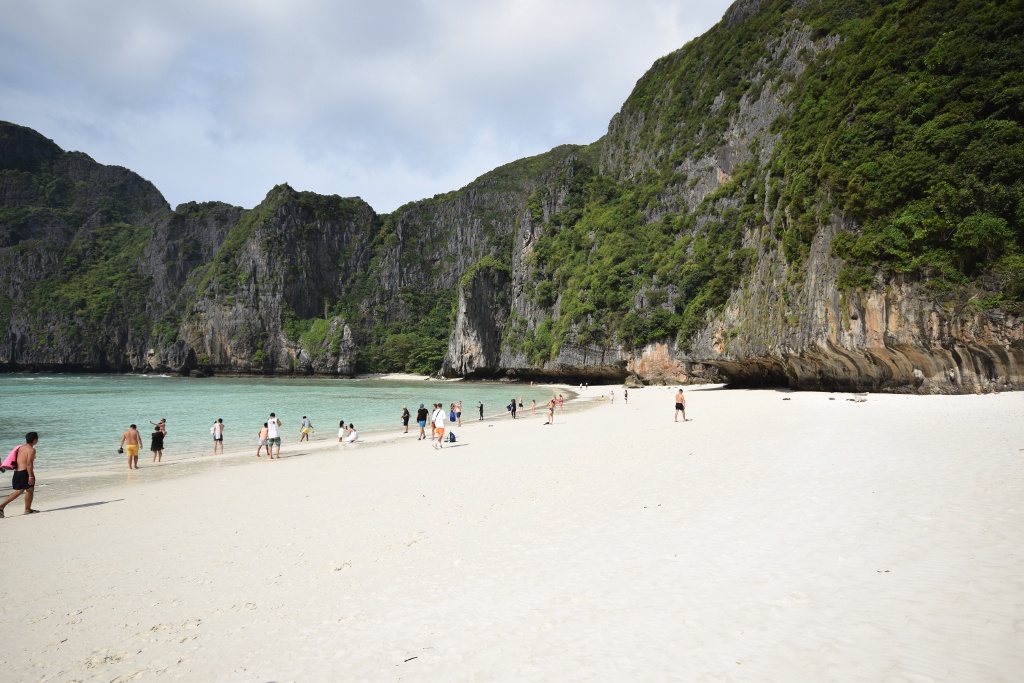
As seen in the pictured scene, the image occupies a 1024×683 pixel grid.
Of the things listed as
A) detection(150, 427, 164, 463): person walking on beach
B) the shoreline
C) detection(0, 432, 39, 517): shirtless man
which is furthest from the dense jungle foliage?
detection(150, 427, 164, 463): person walking on beach

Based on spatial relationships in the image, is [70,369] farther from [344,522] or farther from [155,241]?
[344,522]

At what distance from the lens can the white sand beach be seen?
12.0 feet

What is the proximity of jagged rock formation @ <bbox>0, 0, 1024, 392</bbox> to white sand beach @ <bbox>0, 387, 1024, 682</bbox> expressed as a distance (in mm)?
14143

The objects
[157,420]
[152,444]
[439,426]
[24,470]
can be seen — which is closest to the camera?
[24,470]

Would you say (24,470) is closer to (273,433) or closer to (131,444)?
(131,444)

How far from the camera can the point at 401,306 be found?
126188 mm

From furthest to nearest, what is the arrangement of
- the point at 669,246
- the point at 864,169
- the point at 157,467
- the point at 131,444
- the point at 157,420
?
the point at 669,246 → the point at 157,420 → the point at 864,169 → the point at 157,467 → the point at 131,444

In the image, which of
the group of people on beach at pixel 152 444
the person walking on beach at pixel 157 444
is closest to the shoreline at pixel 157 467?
the person walking on beach at pixel 157 444

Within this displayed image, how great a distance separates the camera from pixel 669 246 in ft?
187

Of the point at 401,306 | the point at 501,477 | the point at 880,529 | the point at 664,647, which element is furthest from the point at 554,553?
the point at 401,306

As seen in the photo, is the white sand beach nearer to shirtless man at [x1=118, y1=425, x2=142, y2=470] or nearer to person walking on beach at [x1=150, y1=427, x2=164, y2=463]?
shirtless man at [x1=118, y1=425, x2=142, y2=470]

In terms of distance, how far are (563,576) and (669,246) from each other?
2225 inches

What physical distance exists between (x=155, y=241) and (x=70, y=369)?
39742 mm

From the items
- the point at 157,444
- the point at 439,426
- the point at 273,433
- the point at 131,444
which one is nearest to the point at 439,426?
the point at 439,426
